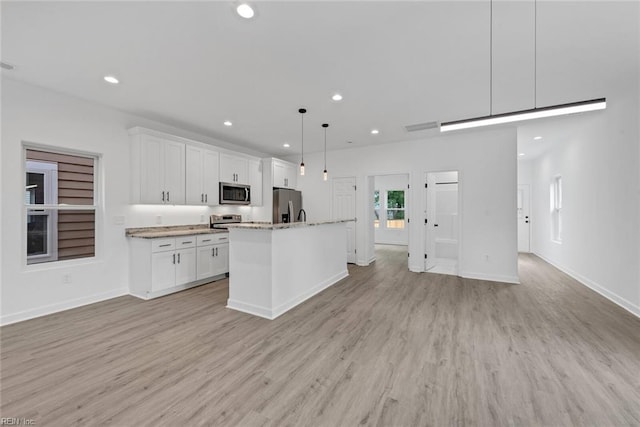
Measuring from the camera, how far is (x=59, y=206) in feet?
11.9

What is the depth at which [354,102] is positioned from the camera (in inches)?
151

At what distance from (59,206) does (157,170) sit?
1323 millimetres

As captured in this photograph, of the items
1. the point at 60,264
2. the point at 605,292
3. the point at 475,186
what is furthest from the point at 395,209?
the point at 60,264

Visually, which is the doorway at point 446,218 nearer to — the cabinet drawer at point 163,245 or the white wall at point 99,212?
the cabinet drawer at point 163,245

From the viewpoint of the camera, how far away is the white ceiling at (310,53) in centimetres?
209

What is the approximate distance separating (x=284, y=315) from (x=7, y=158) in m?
3.83

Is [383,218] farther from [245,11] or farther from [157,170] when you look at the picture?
[245,11]

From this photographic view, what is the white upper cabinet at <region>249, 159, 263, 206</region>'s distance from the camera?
20.8 feet

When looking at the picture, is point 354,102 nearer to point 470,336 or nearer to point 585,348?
point 470,336

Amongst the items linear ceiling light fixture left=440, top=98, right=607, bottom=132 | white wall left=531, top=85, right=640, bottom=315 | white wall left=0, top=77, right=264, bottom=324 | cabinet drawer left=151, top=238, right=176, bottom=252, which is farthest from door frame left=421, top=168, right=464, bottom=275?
white wall left=0, top=77, right=264, bottom=324

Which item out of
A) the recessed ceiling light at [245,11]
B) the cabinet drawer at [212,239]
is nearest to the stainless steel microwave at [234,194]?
the cabinet drawer at [212,239]

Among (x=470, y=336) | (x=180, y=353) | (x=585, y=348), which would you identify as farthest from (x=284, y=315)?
(x=585, y=348)

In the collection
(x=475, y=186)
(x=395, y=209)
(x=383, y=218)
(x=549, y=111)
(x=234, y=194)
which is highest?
(x=549, y=111)

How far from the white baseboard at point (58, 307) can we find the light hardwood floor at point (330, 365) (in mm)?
170
